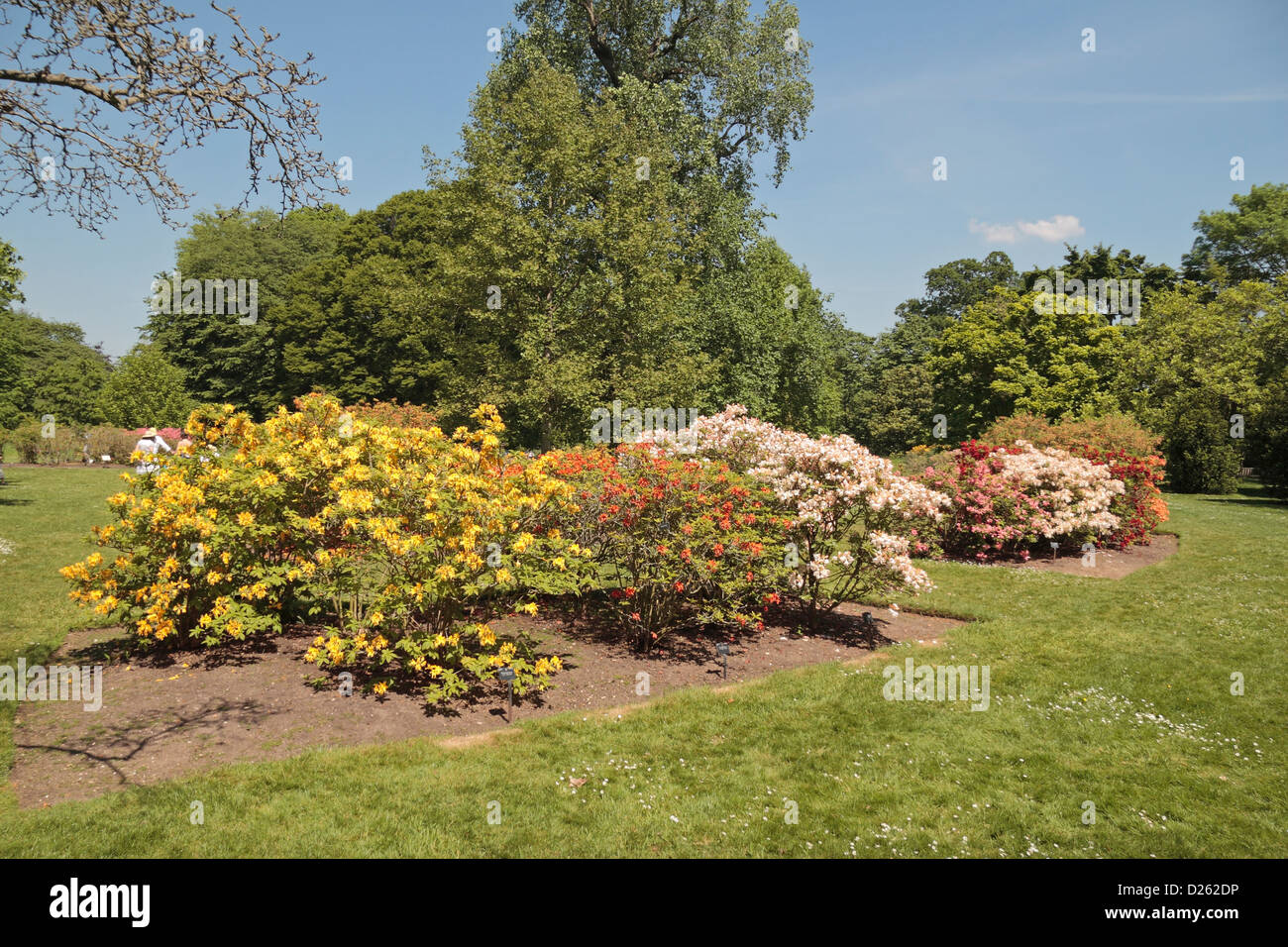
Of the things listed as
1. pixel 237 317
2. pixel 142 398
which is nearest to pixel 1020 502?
pixel 142 398

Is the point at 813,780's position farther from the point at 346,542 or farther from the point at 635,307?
the point at 635,307

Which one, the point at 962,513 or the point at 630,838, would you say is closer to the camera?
the point at 630,838

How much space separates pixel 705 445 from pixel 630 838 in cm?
709

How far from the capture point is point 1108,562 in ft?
48.7

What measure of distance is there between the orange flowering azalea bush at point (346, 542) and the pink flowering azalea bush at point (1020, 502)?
10.6 m

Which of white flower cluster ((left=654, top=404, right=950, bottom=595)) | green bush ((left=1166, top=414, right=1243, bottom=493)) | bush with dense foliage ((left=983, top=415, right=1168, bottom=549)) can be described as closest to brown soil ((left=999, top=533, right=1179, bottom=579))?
bush with dense foliage ((left=983, top=415, right=1168, bottom=549))

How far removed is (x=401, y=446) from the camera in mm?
7621

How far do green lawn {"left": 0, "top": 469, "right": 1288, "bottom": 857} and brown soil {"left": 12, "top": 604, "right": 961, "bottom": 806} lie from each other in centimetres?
29

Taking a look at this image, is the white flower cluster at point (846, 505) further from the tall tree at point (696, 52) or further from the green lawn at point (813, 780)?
the tall tree at point (696, 52)

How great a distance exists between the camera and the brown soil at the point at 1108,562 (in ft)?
45.9

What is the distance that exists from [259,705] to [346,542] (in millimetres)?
2028

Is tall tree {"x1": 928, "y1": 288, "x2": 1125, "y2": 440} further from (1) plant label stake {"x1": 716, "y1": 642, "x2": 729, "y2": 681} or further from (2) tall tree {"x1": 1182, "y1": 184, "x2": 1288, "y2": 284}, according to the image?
(1) plant label stake {"x1": 716, "y1": 642, "x2": 729, "y2": 681}

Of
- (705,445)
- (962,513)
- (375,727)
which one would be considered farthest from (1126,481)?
(375,727)
